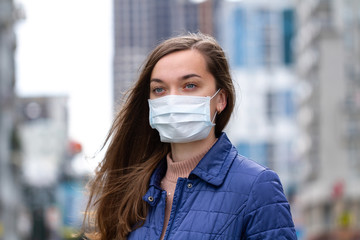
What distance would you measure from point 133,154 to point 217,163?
586 mm

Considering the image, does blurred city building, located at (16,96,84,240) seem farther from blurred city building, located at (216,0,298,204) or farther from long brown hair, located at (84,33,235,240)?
long brown hair, located at (84,33,235,240)

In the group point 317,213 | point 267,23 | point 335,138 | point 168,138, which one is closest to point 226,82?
point 168,138

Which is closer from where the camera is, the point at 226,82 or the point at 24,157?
the point at 226,82

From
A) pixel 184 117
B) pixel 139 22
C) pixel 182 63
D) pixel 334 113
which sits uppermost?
pixel 139 22

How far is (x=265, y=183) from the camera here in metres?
2.93

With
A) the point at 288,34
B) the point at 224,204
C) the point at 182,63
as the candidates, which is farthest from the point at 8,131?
the point at 288,34

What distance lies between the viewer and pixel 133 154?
3.60 meters

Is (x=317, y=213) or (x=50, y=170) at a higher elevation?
(x=50, y=170)

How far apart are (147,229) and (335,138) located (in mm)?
54004

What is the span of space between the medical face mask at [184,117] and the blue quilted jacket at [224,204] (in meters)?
0.09

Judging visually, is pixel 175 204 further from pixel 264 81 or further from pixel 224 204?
pixel 264 81

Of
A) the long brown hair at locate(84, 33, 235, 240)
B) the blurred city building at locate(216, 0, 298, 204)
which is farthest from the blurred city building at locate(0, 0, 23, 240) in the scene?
the blurred city building at locate(216, 0, 298, 204)

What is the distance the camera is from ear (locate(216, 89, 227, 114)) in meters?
3.31

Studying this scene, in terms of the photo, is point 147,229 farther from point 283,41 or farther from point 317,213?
point 283,41
